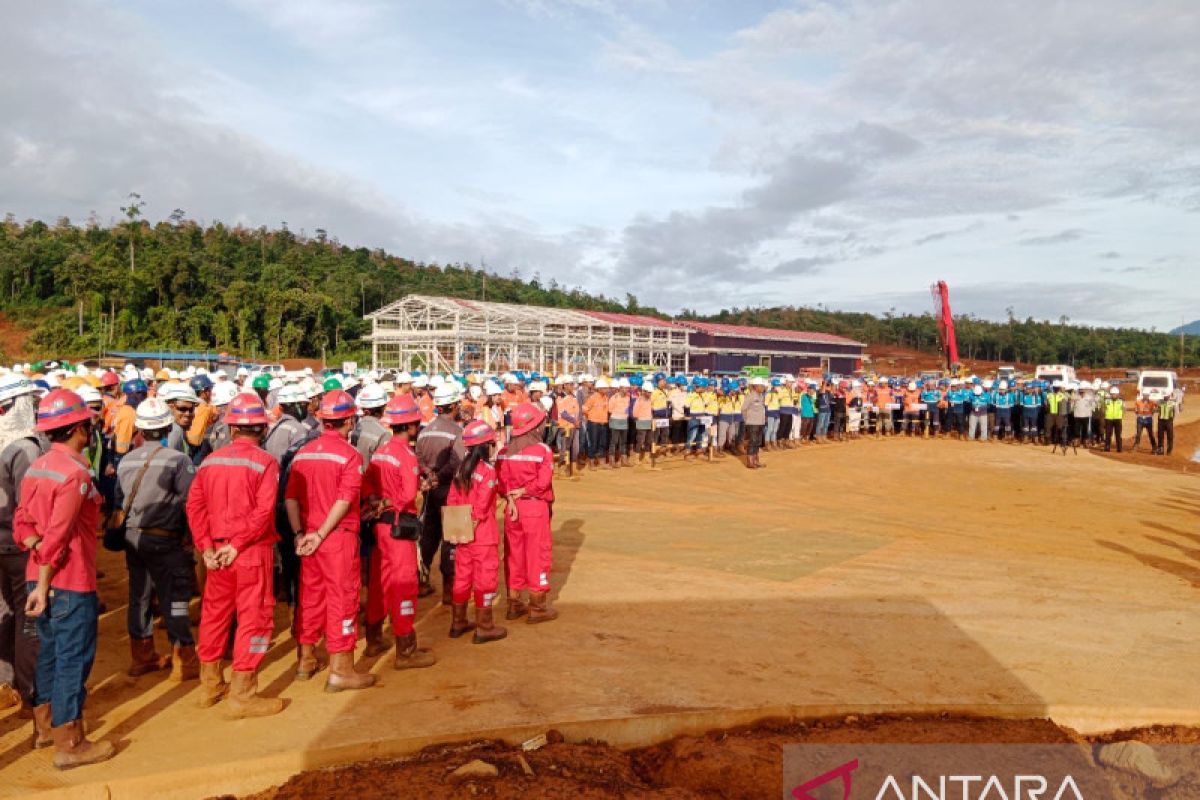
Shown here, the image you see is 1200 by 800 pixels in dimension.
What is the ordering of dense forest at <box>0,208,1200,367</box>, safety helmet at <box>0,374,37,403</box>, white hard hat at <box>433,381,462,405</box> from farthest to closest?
dense forest at <box>0,208,1200,367</box>
white hard hat at <box>433,381,462,405</box>
safety helmet at <box>0,374,37,403</box>

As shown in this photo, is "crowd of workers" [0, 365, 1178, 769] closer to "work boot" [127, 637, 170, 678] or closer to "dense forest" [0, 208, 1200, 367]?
"work boot" [127, 637, 170, 678]

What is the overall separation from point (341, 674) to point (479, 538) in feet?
4.62

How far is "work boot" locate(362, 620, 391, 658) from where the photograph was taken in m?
6.04

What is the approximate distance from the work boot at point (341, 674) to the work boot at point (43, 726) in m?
1.54

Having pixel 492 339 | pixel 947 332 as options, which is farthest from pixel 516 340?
pixel 947 332

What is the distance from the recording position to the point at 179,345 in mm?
→ 49688

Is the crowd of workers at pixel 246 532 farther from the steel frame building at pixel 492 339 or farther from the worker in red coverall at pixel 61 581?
the steel frame building at pixel 492 339

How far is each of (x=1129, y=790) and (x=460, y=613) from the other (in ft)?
15.2

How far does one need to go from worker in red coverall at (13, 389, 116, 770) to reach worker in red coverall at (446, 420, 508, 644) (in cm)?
249

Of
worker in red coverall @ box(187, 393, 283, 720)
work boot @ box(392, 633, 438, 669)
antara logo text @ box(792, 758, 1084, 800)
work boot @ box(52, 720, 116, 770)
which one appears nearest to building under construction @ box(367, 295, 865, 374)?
work boot @ box(392, 633, 438, 669)

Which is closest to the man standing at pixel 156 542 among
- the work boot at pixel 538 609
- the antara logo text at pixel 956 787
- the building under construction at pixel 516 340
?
the work boot at pixel 538 609

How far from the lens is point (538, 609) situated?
686 cm

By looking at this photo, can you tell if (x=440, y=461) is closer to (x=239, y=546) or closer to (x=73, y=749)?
(x=239, y=546)

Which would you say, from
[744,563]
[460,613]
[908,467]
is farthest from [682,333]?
[460,613]
